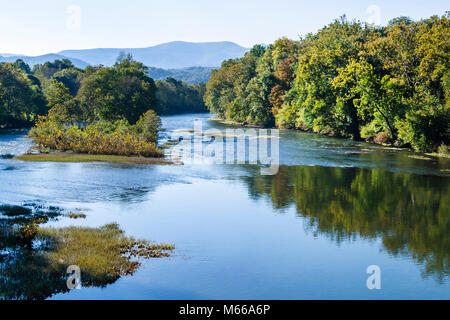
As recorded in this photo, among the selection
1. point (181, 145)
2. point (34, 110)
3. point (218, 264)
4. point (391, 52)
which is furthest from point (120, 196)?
point (34, 110)

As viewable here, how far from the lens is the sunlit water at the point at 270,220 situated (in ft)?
46.7

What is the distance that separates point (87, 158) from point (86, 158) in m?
0.09

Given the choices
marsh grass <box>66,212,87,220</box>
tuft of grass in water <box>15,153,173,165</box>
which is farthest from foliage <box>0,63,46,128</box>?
marsh grass <box>66,212,87,220</box>

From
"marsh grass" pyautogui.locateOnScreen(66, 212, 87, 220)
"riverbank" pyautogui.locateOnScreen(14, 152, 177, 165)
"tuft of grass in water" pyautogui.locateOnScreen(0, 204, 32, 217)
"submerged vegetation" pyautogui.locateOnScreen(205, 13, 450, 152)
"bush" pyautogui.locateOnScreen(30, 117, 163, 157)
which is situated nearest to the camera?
"tuft of grass in water" pyautogui.locateOnScreen(0, 204, 32, 217)

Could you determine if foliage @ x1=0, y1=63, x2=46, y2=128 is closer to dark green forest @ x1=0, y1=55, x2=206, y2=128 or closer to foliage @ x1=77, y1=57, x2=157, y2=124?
dark green forest @ x1=0, y1=55, x2=206, y2=128

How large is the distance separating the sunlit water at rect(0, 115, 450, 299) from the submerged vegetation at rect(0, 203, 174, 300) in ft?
1.89

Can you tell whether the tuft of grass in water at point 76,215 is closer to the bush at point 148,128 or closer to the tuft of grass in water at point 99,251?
the tuft of grass in water at point 99,251

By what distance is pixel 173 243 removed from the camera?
18062 millimetres

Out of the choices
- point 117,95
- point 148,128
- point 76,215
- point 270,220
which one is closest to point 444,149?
point 270,220

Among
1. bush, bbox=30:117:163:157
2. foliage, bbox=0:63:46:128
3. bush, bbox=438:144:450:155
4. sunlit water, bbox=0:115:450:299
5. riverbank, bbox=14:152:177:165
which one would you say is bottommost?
sunlit water, bbox=0:115:450:299

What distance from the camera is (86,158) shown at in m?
39.8

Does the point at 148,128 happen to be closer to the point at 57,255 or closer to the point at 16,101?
the point at 57,255

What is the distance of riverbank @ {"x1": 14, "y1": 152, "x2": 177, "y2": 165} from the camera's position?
39125mm
